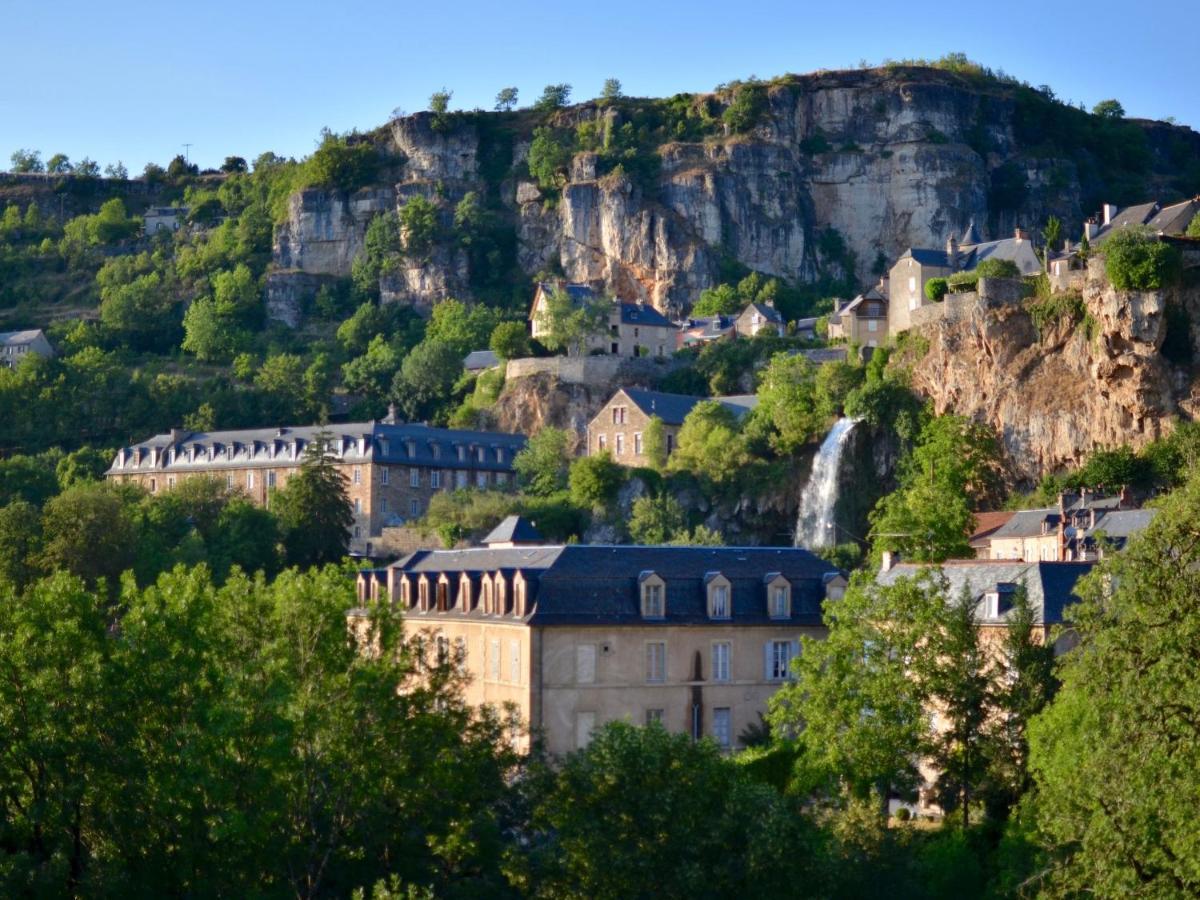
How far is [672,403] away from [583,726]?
40523mm

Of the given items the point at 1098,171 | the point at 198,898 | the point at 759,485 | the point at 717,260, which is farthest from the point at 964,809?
the point at 1098,171

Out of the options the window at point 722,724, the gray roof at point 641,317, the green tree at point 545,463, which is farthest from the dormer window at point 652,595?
the gray roof at point 641,317

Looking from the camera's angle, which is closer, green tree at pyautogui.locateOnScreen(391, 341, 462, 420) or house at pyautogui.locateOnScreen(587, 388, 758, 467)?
house at pyautogui.locateOnScreen(587, 388, 758, 467)

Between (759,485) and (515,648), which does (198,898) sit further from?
(759,485)

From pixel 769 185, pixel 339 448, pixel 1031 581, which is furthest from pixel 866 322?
pixel 1031 581

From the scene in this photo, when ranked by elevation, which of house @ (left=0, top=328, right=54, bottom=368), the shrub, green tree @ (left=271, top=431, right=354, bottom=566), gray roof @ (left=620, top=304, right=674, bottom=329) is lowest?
green tree @ (left=271, top=431, right=354, bottom=566)

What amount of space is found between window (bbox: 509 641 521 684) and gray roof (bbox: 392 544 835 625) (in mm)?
979

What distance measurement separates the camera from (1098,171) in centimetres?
12938

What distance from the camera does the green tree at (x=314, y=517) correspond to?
80.9m

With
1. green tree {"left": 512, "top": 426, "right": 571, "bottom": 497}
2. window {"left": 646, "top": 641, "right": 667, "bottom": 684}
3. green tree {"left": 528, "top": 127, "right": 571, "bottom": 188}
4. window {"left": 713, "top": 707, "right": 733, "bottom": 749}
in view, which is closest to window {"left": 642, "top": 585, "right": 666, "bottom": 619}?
window {"left": 646, "top": 641, "right": 667, "bottom": 684}

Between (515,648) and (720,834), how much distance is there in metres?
16.2

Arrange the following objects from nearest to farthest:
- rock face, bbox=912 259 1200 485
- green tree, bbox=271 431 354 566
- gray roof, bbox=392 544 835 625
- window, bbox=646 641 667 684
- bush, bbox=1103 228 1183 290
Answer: gray roof, bbox=392 544 835 625 < window, bbox=646 641 667 684 < rock face, bbox=912 259 1200 485 < bush, bbox=1103 228 1183 290 < green tree, bbox=271 431 354 566

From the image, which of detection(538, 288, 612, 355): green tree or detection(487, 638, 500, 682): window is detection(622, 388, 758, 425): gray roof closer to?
detection(538, 288, 612, 355): green tree

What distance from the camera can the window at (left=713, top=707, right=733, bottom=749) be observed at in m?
51.0
